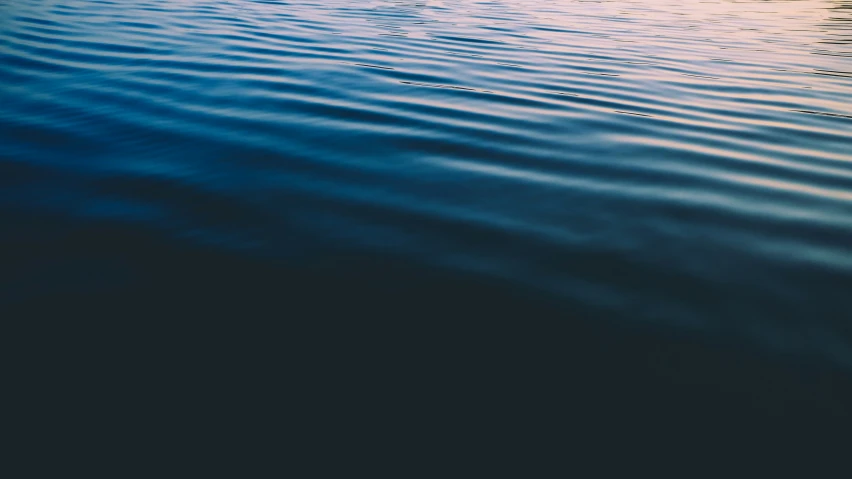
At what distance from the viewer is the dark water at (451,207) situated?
2.31m

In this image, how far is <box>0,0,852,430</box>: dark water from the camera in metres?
2.31

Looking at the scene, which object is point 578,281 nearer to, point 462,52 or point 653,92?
point 653,92

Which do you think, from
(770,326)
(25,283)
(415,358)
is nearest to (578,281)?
(770,326)

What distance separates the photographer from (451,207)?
11.1ft

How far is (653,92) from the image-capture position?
21.4 ft

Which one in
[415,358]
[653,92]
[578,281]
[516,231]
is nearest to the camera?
[415,358]

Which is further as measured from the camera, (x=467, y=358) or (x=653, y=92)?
(x=653, y=92)

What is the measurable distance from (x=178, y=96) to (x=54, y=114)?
1.13 m

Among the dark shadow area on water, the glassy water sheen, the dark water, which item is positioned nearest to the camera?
the dark shadow area on water

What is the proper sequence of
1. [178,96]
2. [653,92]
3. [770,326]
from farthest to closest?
[653,92] → [178,96] → [770,326]

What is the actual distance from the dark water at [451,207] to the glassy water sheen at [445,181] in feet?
0.07

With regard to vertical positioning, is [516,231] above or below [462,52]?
below

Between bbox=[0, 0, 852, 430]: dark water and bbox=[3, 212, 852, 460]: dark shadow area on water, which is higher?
bbox=[0, 0, 852, 430]: dark water

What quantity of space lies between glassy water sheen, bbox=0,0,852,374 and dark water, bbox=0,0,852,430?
0.02 meters
